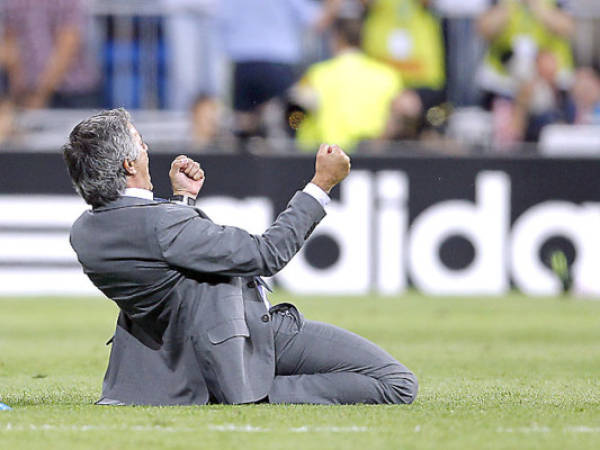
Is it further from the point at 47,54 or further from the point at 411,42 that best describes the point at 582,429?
the point at 47,54

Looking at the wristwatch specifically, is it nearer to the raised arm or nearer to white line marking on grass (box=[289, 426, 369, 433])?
the raised arm

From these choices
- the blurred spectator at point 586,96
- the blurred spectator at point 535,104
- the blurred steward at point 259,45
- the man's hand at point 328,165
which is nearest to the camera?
the man's hand at point 328,165

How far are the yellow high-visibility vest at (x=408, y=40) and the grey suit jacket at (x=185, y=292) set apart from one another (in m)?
9.42

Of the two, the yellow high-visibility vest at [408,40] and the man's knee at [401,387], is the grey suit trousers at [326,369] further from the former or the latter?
the yellow high-visibility vest at [408,40]

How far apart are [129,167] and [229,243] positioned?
0.54m

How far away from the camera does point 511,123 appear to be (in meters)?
14.6

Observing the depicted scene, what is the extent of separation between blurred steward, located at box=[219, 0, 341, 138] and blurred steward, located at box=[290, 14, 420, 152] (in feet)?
1.39

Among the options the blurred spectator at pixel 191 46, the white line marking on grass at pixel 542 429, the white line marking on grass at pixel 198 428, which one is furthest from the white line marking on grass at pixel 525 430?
the blurred spectator at pixel 191 46

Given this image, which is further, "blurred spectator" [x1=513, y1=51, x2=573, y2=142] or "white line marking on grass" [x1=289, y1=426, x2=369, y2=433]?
"blurred spectator" [x1=513, y1=51, x2=573, y2=142]

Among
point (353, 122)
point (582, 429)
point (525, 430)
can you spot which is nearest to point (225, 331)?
point (525, 430)

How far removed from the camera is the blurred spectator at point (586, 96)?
1510cm

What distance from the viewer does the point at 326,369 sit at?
18.9 feet

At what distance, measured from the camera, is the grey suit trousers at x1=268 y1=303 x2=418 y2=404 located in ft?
18.7

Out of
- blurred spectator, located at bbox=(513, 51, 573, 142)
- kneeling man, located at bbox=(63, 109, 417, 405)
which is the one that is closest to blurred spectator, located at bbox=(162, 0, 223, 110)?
blurred spectator, located at bbox=(513, 51, 573, 142)
